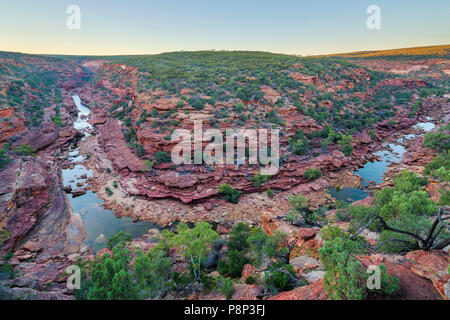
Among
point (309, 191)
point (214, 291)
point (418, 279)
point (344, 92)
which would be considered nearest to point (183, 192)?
point (214, 291)

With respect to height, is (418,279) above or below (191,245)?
above

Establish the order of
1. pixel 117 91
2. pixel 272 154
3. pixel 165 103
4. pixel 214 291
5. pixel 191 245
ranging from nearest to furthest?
pixel 214 291
pixel 191 245
pixel 272 154
pixel 165 103
pixel 117 91

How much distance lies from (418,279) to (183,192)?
14.3 meters

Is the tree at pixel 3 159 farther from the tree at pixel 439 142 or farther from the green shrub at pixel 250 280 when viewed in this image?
the tree at pixel 439 142

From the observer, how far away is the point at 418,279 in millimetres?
4652

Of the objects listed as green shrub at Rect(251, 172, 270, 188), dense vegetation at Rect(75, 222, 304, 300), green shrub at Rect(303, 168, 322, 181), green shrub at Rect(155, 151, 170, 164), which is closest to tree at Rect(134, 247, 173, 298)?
dense vegetation at Rect(75, 222, 304, 300)

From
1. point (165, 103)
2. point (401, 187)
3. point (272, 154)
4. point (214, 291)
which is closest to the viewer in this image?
point (214, 291)

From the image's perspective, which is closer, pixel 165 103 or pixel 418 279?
pixel 418 279

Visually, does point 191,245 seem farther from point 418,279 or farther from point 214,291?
point 418,279

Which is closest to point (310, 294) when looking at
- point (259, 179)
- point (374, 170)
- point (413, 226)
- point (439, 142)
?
point (413, 226)

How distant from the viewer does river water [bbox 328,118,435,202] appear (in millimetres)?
17109

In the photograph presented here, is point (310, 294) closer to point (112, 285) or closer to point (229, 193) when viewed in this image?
point (112, 285)

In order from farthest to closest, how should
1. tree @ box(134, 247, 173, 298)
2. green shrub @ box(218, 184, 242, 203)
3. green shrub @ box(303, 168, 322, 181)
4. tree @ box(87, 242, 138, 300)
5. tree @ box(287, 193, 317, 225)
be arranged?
green shrub @ box(303, 168, 322, 181), green shrub @ box(218, 184, 242, 203), tree @ box(287, 193, 317, 225), tree @ box(134, 247, 173, 298), tree @ box(87, 242, 138, 300)

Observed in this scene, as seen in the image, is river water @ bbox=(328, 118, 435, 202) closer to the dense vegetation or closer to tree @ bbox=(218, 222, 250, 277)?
the dense vegetation
